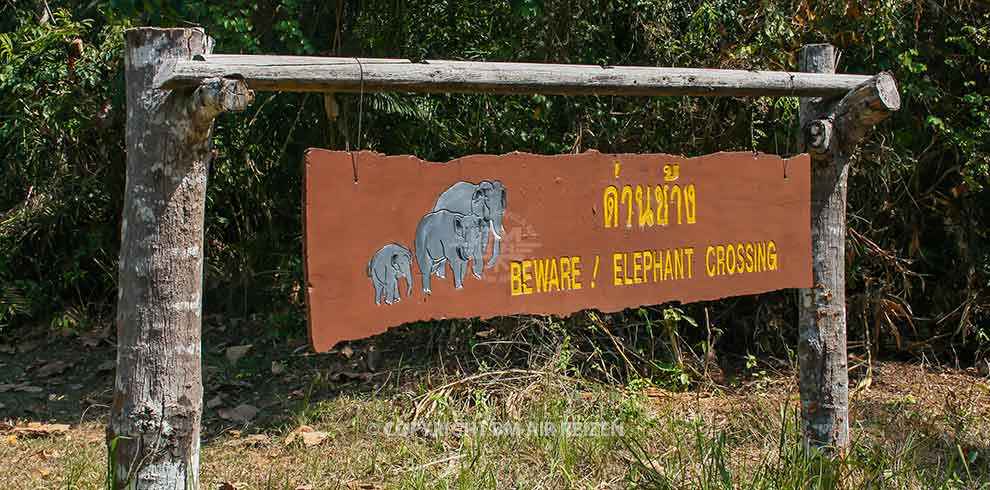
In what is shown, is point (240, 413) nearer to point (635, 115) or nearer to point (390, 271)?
point (635, 115)

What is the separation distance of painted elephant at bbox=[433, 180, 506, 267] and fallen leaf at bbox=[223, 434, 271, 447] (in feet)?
7.68

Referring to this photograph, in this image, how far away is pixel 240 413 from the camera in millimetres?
5480

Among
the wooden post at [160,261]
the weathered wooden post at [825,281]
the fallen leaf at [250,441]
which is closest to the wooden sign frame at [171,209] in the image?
the wooden post at [160,261]

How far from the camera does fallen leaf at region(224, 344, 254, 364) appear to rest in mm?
6445

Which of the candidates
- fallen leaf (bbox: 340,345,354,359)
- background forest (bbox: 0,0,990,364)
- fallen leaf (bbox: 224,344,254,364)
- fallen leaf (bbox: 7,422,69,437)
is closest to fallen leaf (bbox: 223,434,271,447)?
fallen leaf (bbox: 7,422,69,437)

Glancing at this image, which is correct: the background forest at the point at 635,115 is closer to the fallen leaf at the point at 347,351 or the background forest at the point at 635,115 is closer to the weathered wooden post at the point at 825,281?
the fallen leaf at the point at 347,351

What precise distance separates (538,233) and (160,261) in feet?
3.60

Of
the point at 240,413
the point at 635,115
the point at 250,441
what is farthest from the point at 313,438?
the point at 635,115

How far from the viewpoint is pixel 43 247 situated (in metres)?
7.38

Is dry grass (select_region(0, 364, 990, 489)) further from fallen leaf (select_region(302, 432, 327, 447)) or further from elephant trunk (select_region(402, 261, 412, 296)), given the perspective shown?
elephant trunk (select_region(402, 261, 412, 296))

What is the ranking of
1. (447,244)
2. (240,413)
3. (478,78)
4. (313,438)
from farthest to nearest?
(240,413) → (313,438) → (478,78) → (447,244)

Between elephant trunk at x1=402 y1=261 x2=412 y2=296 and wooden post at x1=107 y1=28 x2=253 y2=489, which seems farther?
elephant trunk at x1=402 y1=261 x2=412 y2=296

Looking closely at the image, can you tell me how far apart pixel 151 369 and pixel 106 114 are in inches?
156

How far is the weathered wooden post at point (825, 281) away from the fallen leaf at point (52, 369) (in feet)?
14.8
